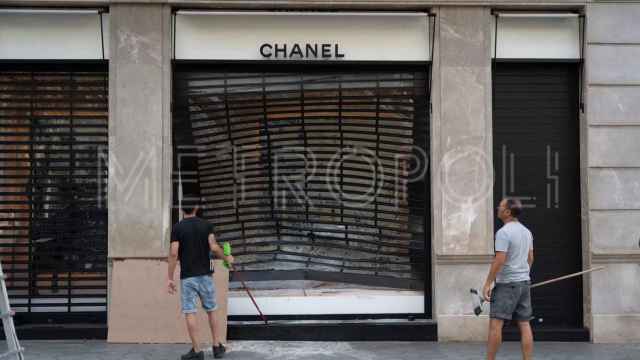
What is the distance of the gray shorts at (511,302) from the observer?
8055 mm

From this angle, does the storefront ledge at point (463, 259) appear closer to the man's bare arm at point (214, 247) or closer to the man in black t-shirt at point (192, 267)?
the man's bare arm at point (214, 247)

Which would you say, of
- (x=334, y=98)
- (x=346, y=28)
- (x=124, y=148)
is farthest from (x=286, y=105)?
(x=124, y=148)

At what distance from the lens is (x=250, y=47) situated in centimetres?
1038

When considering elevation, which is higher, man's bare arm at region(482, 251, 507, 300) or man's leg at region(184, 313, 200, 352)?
man's bare arm at region(482, 251, 507, 300)

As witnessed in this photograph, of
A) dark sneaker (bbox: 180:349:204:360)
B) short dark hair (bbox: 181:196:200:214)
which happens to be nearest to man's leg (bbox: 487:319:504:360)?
dark sneaker (bbox: 180:349:204:360)

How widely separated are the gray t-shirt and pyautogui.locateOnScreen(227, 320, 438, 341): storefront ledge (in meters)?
2.28

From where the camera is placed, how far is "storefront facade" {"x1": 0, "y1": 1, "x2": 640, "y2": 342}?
33.3 feet

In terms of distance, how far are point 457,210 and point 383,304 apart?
1.64m

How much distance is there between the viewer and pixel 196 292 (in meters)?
8.73

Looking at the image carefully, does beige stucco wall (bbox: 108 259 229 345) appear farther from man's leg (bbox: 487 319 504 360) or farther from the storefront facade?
man's leg (bbox: 487 319 504 360)

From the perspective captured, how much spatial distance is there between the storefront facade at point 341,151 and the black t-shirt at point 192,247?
4.81ft

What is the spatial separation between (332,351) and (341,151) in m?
2.77

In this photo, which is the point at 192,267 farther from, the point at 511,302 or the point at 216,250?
the point at 511,302

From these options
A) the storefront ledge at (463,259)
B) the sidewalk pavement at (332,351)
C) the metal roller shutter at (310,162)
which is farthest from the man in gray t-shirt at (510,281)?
the metal roller shutter at (310,162)
